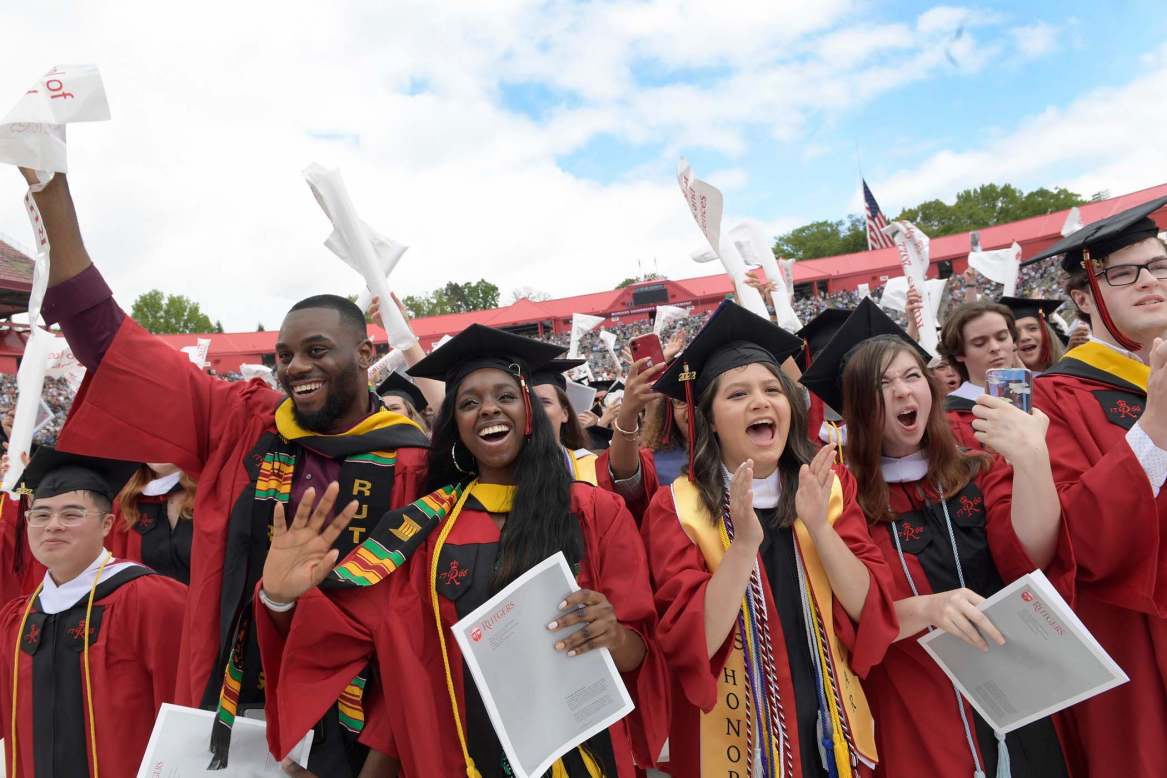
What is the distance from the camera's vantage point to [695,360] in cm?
272

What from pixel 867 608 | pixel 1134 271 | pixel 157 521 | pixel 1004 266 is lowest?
pixel 867 608

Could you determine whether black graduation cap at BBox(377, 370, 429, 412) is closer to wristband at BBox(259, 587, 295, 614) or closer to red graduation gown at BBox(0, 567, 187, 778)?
red graduation gown at BBox(0, 567, 187, 778)

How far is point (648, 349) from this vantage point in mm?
3268

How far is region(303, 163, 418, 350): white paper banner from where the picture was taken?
384cm

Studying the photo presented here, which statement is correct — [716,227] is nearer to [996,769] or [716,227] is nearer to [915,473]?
[915,473]

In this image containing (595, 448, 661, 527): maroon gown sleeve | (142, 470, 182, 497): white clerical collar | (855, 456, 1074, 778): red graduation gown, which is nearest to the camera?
(855, 456, 1074, 778): red graduation gown

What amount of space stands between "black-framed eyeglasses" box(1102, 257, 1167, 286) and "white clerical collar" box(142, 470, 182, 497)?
5.06 metres

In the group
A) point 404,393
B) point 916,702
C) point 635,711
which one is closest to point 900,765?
point 916,702

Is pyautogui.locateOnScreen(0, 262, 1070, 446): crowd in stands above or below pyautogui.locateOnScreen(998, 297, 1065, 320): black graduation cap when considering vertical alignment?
above

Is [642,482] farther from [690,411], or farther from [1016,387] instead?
[1016,387]

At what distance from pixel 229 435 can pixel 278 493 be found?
35 cm

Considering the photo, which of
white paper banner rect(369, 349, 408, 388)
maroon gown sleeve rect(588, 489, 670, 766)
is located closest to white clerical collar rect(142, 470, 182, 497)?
white paper banner rect(369, 349, 408, 388)

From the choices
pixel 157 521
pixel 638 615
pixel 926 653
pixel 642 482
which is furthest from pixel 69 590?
pixel 926 653

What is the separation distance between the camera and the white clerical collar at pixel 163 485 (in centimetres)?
417
